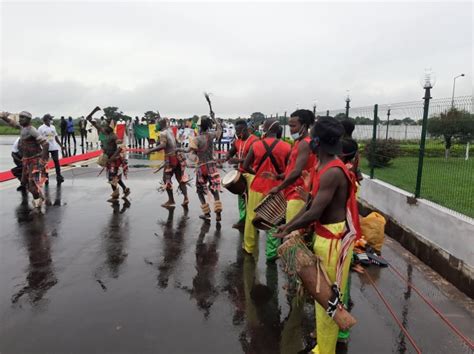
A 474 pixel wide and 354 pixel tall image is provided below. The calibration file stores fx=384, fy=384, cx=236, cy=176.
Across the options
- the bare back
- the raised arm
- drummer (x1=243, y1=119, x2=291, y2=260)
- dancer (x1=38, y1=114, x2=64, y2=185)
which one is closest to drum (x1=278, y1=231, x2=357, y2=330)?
the bare back

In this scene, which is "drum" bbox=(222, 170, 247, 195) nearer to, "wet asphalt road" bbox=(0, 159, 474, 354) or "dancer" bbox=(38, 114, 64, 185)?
"wet asphalt road" bbox=(0, 159, 474, 354)

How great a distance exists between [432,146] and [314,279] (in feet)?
14.4

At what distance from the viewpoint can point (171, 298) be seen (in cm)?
411

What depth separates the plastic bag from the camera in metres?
5.37

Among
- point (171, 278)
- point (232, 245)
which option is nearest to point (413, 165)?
point (232, 245)

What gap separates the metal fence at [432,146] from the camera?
5410 millimetres

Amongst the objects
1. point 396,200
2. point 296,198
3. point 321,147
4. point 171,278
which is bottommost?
point 171,278

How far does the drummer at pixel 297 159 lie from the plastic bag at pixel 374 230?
165cm

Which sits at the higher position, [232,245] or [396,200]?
[396,200]

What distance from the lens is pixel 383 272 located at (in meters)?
4.96

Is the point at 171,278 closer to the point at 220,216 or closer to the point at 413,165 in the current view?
the point at 220,216

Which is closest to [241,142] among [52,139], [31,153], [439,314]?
[439,314]

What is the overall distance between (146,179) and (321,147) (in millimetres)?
9937

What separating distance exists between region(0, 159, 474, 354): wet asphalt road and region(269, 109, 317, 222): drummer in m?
1.03
